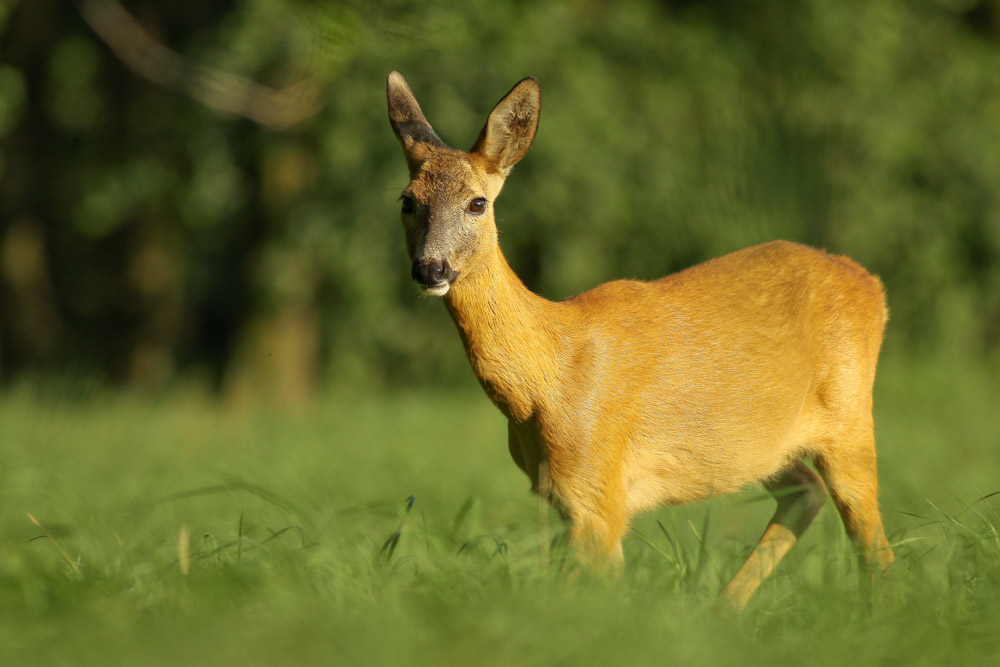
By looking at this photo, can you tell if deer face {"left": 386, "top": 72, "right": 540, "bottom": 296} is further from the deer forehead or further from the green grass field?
the green grass field

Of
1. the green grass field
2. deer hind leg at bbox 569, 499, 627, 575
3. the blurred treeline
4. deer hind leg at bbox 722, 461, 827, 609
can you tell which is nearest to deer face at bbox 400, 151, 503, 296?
the green grass field

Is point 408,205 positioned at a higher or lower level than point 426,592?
higher

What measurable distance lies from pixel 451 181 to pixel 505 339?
0.64 m

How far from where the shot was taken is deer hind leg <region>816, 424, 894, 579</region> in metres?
4.68

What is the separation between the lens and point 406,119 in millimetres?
4766

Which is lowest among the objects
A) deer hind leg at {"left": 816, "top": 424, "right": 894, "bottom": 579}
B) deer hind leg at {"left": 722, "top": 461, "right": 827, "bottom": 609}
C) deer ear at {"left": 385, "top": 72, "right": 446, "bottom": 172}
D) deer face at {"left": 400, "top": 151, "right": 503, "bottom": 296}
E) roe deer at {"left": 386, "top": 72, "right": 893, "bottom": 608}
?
deer hind leg at {"left": 722, "top": 461, "right": 827, "bottom": 609}

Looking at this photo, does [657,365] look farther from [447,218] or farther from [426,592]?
[426,592]

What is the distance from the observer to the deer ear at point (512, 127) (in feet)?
14.8

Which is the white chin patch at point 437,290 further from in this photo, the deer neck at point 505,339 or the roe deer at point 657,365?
the deer neck at point 505,339

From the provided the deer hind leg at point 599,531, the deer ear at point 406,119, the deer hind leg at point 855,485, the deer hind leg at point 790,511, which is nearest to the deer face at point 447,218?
the deer ear at point 406,119

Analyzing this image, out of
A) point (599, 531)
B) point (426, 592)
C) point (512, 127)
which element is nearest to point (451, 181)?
point (512, 127)

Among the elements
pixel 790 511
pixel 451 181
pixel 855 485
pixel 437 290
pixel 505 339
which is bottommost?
pixel 790 511

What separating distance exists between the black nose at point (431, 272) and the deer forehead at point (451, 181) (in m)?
0.33

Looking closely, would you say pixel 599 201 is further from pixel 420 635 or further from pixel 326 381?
pixel 420 635
